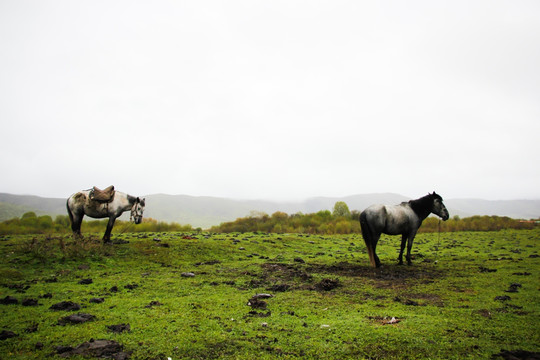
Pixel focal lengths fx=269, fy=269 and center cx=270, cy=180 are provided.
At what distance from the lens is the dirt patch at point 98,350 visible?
13.1 ft

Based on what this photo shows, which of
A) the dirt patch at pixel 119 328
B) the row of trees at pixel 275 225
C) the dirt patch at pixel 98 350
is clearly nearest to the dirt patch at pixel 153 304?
the dirt patch at pixel 119 328

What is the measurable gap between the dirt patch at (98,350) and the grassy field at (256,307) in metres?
0.03

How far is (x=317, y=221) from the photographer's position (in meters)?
45.9

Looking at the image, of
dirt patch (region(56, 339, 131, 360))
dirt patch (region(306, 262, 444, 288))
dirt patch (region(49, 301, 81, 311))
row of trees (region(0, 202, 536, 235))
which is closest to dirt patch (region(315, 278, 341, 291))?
dirt patch (region(306, 262, 444, 288))

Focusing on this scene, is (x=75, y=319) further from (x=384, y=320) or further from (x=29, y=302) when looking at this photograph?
(x=384, y=320)

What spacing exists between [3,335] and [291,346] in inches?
188

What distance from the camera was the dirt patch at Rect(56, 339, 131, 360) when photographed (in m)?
4.00

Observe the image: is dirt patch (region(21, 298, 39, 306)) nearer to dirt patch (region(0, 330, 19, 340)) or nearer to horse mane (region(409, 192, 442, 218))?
dirt patch (region(0, 330, 19, 340))

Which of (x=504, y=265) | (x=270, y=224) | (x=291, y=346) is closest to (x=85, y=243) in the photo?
(x=291, y=346)

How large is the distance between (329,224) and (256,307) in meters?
37.1

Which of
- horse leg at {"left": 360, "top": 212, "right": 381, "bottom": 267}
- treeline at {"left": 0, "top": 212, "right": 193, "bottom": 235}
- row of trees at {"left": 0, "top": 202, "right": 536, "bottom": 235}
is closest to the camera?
horse leg at {"left": 360, "top": 212, "right": 381, "bottom": 267}

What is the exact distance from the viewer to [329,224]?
42.1 m

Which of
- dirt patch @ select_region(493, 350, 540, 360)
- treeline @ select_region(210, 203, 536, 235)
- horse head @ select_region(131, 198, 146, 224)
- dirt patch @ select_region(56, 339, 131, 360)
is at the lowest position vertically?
treeline @ select_region(210, 203, 536, 235)

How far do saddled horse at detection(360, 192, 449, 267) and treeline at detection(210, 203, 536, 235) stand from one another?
2295 cm
